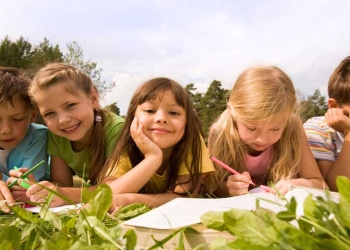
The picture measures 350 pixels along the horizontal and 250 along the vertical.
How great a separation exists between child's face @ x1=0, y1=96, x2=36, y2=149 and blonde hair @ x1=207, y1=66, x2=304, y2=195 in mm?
893

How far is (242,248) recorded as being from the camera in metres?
0.38

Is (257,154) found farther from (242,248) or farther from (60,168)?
(242,248)

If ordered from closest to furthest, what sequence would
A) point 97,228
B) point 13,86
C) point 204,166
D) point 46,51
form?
point 97,228
point 204,166
point 13,86
point 46,51

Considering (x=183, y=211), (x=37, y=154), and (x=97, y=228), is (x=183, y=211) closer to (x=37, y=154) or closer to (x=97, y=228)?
(x=97, y=228)

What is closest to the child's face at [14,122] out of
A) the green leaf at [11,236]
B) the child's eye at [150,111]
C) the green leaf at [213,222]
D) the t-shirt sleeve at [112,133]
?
the t-shirt sleeve at [112,133]

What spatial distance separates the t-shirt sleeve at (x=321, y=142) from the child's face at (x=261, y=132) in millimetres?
424

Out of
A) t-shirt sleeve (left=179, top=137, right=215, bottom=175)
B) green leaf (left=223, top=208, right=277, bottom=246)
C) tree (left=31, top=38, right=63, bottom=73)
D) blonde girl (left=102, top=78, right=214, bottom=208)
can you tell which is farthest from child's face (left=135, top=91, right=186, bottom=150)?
tree (left=31, top=38, right=63, bottom=73)

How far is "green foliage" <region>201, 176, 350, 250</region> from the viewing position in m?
0.34

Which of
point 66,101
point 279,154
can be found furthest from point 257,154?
point 66,101

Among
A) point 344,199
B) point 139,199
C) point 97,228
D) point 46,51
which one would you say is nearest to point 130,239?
point 97,228

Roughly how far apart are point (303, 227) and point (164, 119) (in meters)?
1.20

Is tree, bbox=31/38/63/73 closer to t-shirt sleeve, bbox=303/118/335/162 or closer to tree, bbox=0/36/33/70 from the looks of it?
tree, bbox=0/36/33/70

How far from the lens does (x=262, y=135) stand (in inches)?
66.1

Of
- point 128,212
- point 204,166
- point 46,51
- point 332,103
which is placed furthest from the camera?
point 46,51
